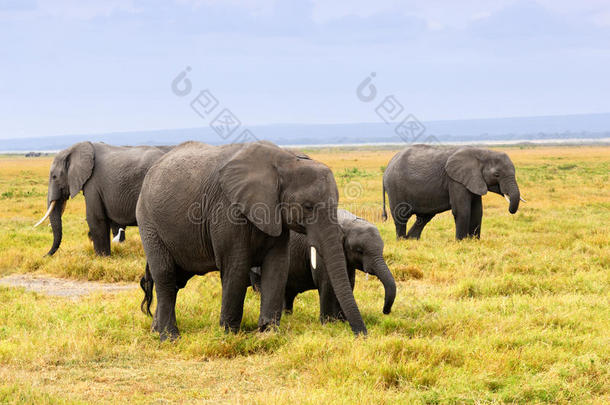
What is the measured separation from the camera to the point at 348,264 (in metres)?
8.12

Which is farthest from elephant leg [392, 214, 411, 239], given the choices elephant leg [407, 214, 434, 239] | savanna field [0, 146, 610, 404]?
savanna field [0, 146, 610, 404]

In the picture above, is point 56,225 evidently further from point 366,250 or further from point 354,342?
point 354,342

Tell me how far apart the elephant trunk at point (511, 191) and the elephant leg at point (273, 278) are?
8431 millimetres

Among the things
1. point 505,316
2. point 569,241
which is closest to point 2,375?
point 505,316

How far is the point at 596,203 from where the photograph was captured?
2178 centimetres

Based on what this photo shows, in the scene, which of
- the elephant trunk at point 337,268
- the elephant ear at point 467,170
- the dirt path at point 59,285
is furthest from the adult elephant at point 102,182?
the elephant trunk at point 337,268

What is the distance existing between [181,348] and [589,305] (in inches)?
196

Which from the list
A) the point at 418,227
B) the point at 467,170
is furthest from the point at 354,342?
the point at 418,227

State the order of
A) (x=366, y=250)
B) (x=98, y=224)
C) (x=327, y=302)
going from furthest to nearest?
(x=98, y=224) < (x=327, y=302) < (x=366, y=250)

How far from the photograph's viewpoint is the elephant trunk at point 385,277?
758 centimetres

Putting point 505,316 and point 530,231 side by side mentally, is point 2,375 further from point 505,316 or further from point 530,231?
point 530,231

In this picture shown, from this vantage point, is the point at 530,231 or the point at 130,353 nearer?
the point at 130,353

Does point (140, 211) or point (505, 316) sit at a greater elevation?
point (140, 211)

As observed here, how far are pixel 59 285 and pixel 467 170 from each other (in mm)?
8391
